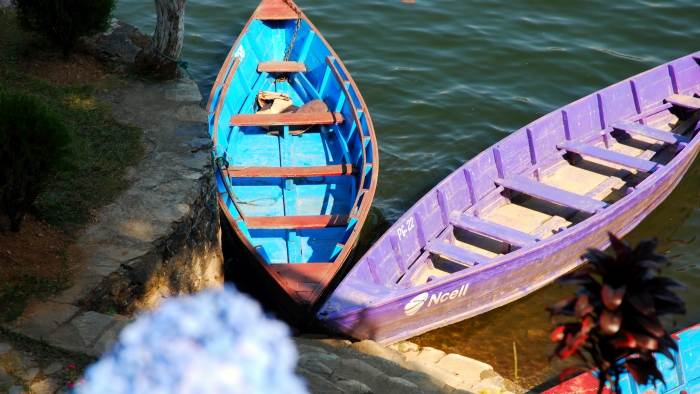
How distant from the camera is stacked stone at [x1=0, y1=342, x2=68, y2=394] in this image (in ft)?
13.6

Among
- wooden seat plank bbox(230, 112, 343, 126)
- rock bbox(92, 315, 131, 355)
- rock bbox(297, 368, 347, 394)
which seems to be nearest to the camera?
rock bbox(297, 368, 347, 394)

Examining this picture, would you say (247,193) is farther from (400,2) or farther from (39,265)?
(400,2)

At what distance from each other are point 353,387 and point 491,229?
3.60 metres

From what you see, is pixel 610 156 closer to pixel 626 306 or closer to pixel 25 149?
pixel 626 306

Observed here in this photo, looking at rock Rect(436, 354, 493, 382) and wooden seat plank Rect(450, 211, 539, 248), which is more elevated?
wooden seat plank Rect(450, 211, 539, 248)

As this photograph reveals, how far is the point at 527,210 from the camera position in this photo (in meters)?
8.66

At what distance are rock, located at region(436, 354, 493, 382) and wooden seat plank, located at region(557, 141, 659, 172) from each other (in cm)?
388

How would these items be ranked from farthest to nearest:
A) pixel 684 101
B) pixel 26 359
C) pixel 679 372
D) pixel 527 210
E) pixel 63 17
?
pixel 684 101 → pixel 527 210 → pixel 63 17 → pixel 679 372 → pixel 26 359

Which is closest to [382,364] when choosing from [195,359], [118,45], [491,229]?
[195,359]

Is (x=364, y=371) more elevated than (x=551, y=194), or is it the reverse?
(x=551, y=194)

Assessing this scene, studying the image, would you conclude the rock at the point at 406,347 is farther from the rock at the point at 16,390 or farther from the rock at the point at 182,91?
the rock at the point at 182,91

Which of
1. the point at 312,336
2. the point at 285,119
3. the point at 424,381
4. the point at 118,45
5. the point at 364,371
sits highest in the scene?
the point at 118,45

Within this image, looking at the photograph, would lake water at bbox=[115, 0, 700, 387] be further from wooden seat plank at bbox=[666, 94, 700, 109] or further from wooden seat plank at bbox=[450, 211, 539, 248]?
wooden seat plank at bbox=[666, 94, 700, 109]

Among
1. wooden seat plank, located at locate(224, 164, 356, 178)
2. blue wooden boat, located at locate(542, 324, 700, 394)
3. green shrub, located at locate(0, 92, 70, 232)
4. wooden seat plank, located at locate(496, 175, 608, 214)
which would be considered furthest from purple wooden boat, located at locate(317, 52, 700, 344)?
green shrub, located at locate(0, 92, 70, 232)
